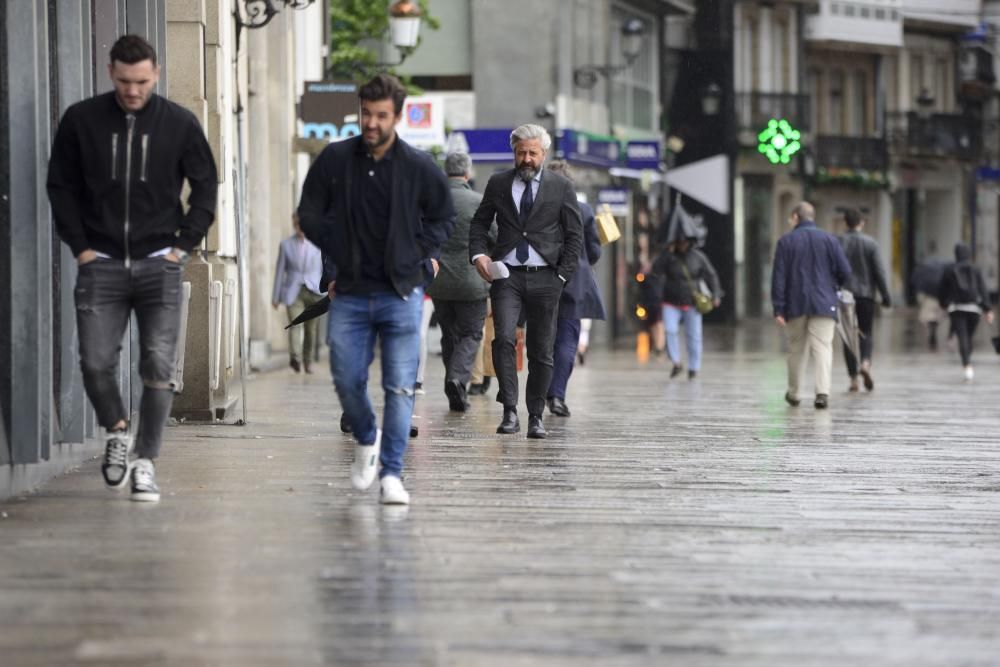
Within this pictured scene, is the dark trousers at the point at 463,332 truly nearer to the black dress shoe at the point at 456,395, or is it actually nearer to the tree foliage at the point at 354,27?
the black dress shoe at the point at 456,395

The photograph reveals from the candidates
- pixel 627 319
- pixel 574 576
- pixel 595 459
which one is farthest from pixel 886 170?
pixel 574 576

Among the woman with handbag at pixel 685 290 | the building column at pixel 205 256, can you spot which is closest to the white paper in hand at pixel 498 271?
the building column at pixel 205 256

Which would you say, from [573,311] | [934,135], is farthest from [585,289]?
[934,135]

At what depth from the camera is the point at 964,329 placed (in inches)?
1057

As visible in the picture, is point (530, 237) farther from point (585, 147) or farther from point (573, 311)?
point (585, 147)

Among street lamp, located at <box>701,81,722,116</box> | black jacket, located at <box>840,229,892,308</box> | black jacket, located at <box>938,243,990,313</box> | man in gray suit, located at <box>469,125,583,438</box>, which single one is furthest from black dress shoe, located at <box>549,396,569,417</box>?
street lamp, located at <box>701,81,722,116</box>

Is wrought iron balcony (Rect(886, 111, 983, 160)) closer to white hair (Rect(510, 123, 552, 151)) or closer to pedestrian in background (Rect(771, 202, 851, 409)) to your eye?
pedestrian in background (Rect(771, 202, 851, 409))

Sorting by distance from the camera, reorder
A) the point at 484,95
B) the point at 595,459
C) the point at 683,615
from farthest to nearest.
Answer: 1. the point at 484,95
2. the point at 595,459
3. the point at 683,615

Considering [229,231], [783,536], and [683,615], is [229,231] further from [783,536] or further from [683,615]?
[683,615]

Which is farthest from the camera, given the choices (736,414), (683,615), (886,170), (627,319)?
(886,170)

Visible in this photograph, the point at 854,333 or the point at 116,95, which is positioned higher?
the point at 116,95

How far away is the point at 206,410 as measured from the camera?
47.6 ft

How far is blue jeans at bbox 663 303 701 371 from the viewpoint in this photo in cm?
2462

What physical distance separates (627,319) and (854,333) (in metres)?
24.1
